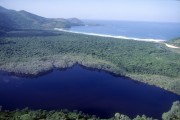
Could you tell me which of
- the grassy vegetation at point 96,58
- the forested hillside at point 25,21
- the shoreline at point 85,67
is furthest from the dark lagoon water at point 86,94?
the forested hillside at point 25,21

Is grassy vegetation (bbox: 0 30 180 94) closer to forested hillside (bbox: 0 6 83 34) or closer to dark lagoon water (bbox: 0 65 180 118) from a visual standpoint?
dark lagoon water (bbox: 0 65 180 118)

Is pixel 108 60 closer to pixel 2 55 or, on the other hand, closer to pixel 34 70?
pixel 34 70

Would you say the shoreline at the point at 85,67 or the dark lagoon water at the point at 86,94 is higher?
the shoreline at the point at 85,67

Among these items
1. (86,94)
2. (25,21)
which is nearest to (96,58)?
(86,94)

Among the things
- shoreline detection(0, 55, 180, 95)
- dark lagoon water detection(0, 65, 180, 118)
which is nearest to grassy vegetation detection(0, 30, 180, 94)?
shoreline detection(0, 55, 180, 95)

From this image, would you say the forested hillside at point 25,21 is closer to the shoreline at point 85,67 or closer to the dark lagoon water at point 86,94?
the shoreline at point 85,67

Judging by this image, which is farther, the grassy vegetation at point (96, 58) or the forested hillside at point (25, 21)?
the forested hillside at point (25, 21)

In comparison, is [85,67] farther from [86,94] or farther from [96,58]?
[86,94]
